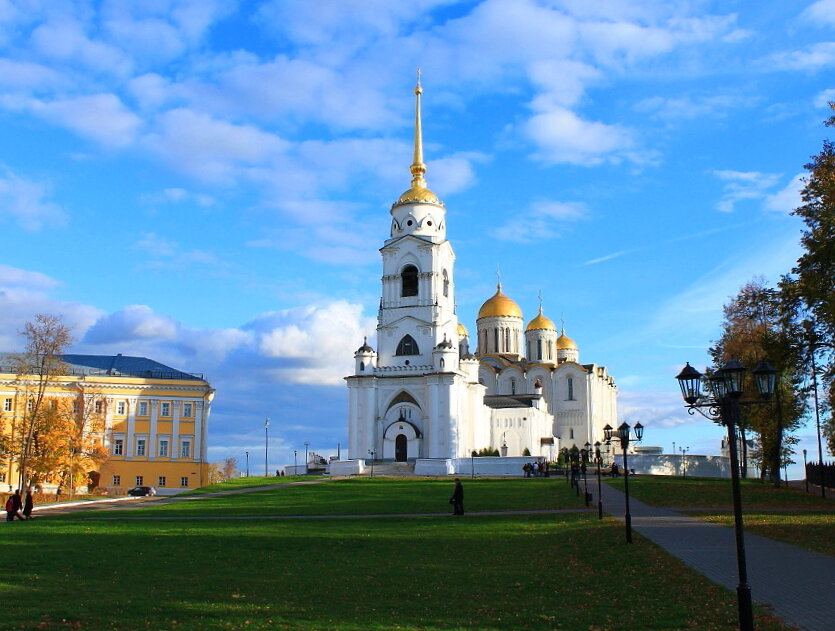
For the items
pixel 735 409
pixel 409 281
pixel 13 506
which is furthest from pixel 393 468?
pixel 735 409

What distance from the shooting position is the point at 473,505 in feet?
120

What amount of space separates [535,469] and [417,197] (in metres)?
25.7

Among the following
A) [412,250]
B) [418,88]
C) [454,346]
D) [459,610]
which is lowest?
[459,610]

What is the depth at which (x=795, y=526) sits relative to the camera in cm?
2511

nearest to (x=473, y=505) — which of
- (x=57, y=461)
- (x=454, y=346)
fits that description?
(x=57, y=461)

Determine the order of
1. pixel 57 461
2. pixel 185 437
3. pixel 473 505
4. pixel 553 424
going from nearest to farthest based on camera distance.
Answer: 1. pixel 473 505
2. pixel 57 461
3. pixel 185 437
4. pixel 553 424

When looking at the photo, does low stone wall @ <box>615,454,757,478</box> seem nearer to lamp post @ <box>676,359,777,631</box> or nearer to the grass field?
the grass field

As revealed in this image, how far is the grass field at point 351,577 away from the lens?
12430 mm

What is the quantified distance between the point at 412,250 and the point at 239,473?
62350mm

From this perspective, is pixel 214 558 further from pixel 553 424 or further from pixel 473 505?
pixel 553 424

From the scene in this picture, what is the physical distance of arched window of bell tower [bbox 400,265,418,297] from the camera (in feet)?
249

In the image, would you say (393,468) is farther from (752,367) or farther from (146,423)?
(752,367)

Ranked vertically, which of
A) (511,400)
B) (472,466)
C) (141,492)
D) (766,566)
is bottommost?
(766,566)

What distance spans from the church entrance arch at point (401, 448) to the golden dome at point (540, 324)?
108 feet
